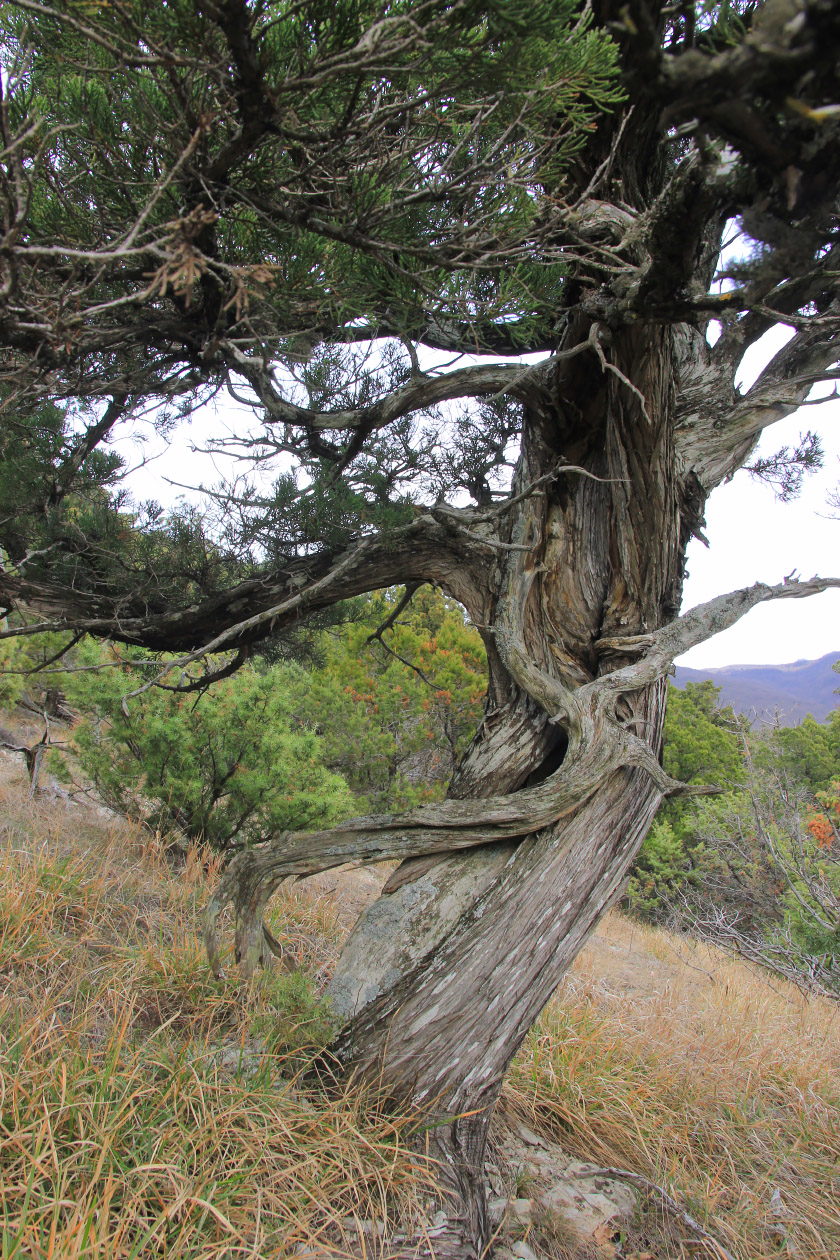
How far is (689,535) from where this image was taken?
3080 mm

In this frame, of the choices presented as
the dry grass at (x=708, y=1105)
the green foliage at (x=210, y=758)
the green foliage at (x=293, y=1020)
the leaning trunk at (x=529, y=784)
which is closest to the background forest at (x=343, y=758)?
the green foliage at (x=210, y=758)

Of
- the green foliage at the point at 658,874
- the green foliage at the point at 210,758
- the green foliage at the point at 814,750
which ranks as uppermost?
the green foliage at the point at 210,758

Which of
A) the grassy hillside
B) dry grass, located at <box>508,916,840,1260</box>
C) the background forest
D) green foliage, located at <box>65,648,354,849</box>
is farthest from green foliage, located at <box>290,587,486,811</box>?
dry grass, located at <box>508,916,840,1260</box>

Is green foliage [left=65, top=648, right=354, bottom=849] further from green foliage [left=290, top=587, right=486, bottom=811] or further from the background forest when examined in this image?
green foliage [left=290, top=587, right=486, bottom=811]

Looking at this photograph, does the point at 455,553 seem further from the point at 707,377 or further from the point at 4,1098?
the point at 4,1098

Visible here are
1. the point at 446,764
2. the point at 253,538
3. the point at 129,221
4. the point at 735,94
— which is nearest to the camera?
the point at 735,94

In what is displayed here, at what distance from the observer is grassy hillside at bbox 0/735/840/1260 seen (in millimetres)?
1752

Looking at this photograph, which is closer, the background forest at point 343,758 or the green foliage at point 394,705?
the background forest at point 343,758

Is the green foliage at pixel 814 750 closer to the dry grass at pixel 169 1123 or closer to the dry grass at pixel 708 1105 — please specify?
the dry grass at pixel 708 1105

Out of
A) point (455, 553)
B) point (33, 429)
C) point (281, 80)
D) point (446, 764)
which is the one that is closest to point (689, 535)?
point (455, 553)

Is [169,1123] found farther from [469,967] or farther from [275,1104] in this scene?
[469,967]

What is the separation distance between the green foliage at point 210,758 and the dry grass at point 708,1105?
2486 millimetres

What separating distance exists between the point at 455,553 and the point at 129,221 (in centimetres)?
181

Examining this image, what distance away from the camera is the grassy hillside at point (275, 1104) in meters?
1.75
